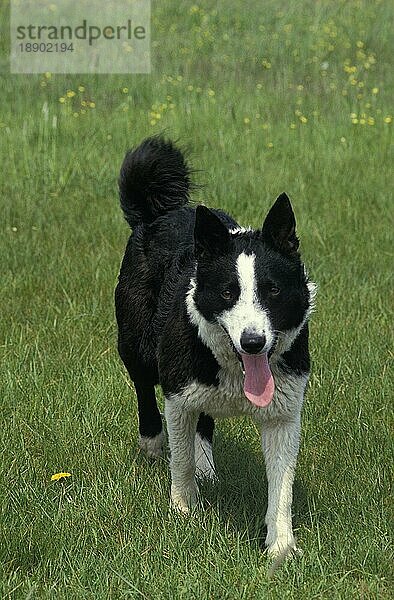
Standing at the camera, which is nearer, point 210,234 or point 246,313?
point 246,313

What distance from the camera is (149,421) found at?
5.20 meters

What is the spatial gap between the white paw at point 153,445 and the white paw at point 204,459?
216 mm

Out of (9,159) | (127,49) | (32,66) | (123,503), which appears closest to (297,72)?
(127,49)

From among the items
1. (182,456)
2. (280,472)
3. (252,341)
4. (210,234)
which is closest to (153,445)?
(182,456)

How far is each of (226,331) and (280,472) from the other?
668 mm

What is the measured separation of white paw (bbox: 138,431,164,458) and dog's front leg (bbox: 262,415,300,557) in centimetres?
98

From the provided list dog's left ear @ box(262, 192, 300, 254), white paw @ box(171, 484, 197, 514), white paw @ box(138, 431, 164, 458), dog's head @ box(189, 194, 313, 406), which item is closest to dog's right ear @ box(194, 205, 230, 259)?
dog's head @ box(189, 194, 313, 406)

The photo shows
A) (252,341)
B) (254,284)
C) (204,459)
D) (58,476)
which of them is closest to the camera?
(252,341)

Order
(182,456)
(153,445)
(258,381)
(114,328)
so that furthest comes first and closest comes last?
(114,328), (153,445), (182,456), (258,381)

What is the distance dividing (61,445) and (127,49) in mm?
9283

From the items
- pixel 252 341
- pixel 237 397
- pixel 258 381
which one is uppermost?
pixel 252 341

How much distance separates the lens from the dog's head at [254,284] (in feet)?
12.7

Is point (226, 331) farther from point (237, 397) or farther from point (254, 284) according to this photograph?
point (237, 397)

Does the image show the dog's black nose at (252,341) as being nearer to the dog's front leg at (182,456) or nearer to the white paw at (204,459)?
the dog's front leg at (182,456)
